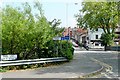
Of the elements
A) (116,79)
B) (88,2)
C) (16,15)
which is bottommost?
(116,79)

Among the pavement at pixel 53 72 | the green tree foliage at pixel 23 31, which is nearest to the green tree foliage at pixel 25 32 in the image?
the green tree foliage at pixel 23 31

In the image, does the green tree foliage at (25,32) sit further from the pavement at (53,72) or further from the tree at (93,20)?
the tree at (93,20)

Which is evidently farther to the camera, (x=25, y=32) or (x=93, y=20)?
(x=93, y=20)

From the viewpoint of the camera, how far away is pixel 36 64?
19.3m

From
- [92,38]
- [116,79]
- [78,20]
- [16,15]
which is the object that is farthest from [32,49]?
[92,38]

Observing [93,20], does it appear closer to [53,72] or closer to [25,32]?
[25,32]

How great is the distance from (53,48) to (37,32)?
2.66m

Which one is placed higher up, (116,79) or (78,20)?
(78,20)

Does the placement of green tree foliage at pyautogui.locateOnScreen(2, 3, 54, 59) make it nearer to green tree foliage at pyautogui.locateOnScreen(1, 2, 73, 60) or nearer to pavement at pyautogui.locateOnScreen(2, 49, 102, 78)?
green tree foliage at pyautogui.locateOnScreen(1, 2, 73, 60)

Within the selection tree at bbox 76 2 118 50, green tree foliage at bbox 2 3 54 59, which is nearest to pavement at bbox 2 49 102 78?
green tree foliage at bbox 2 3 54 59

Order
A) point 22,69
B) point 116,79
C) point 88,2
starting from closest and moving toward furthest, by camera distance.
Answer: point 116,79 < point 22,69 < point 88,2

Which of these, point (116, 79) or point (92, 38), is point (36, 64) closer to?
point (116, 79)

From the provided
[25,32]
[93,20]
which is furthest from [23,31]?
[93,20]

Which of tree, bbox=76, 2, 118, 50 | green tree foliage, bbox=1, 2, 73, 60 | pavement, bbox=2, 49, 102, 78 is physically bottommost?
pavement, bbox=2, 49, 102, 78
